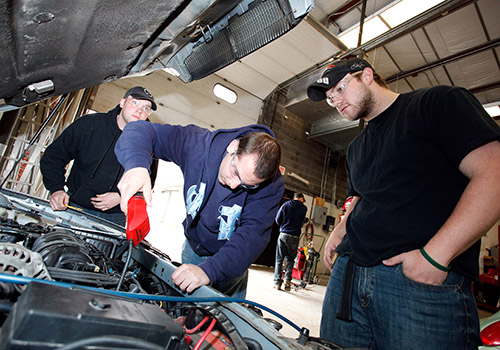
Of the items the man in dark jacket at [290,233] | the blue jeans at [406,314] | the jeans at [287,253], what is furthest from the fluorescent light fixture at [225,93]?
the blue jeans at [406,314]

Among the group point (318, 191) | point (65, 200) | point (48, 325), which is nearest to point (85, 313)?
point (48, 325)

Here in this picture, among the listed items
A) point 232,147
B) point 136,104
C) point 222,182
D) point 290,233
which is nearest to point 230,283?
point 222,182

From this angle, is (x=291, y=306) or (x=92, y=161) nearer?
(x=92, y=161)

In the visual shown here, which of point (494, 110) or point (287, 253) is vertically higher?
point (494, 110)

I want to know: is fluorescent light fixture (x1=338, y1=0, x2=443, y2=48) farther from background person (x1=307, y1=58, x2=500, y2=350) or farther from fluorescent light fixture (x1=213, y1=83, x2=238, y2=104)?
background person (x1=307, y1=58, x2=500, y2=350)

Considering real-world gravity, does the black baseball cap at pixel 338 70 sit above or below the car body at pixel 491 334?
above

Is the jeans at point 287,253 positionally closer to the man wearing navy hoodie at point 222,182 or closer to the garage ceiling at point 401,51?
the garage ceiling at point 401,51

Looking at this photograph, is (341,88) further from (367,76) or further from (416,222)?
(416,222)

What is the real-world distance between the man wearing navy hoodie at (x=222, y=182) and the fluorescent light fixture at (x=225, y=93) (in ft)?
15.5

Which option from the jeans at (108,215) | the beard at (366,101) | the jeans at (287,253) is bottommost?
the jeans at (287,253)

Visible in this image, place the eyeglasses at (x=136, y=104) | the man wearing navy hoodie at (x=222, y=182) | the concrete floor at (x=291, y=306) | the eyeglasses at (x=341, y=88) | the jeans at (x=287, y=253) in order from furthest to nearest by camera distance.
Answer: the jeans at (x=287, y=253)
the concrete floor at (x=291, y=306)
the eyeglasses at (x=136, y=104)
the eyeglasses at (x=341, y=88)
the man wearing navy hoodie at (x=222, y=182)

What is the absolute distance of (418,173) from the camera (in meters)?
0.92

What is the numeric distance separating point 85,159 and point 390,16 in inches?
182

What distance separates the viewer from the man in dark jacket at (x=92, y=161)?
69.8 inches
